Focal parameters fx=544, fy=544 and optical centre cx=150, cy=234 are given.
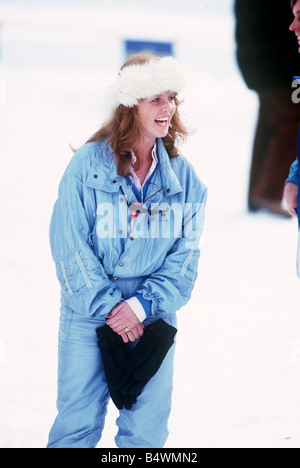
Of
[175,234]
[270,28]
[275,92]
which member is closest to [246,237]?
Answer: [275,92]

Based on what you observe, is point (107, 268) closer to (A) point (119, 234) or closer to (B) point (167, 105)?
(A) point (119, 234)

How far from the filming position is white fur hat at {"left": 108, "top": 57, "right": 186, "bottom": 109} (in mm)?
1662

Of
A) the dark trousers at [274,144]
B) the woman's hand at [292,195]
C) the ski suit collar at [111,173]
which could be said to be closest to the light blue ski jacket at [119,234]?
the ski suit collar at [111,173]

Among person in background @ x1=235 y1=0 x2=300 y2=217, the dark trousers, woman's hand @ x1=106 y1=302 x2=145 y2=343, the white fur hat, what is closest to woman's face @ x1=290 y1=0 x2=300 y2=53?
the white fur hat

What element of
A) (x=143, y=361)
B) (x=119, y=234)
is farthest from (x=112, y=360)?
(x=119, y=234)

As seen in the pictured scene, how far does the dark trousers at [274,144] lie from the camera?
3.09m

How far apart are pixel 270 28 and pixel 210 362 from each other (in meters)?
1.66

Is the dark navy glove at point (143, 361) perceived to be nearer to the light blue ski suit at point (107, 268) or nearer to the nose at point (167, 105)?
the light blue ski suit at point (107, 268)

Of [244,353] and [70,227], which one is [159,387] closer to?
[70,227]

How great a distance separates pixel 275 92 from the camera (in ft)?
9.96

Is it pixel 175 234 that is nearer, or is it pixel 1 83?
pixel 175 234

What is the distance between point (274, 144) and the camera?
327 cm

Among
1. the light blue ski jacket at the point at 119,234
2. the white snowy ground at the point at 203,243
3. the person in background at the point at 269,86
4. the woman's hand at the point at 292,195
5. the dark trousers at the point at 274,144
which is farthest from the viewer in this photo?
the dark trousers at the point at 274,144

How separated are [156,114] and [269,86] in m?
1.60
